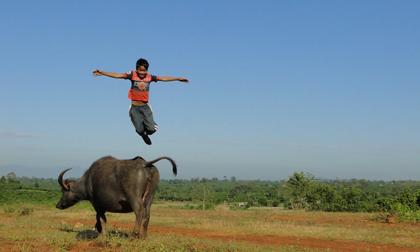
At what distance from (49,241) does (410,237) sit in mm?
13671

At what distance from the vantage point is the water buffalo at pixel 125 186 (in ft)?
41.0

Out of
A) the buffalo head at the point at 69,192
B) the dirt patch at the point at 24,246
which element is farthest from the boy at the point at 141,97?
the buffalo head at the point at 69,192

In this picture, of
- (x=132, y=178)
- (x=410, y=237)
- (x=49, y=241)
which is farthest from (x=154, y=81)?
(x=410, y=237)

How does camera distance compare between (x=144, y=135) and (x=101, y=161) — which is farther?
(x=101, y=161)

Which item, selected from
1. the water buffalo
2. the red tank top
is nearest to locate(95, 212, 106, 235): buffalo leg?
the water buffalo

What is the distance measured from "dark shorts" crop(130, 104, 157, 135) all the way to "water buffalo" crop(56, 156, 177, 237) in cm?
123

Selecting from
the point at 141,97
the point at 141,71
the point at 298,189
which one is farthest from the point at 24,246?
the point at 298,189

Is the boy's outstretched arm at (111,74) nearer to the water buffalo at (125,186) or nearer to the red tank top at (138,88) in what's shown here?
the red tank top at (138,88)

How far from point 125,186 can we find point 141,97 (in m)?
2.40

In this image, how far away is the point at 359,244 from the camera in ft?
56.4

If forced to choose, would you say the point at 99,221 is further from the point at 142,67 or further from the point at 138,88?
the point at 142,67

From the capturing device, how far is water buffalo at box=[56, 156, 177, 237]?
12.5m

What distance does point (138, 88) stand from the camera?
1162 cm

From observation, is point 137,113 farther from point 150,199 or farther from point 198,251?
point 198,251
